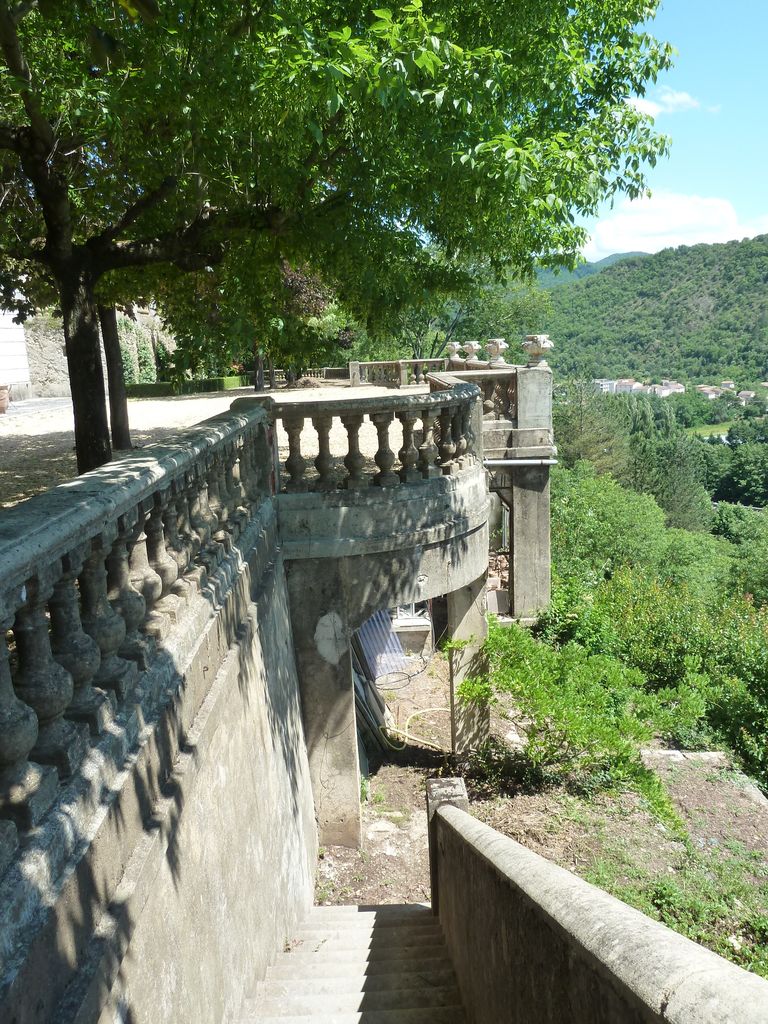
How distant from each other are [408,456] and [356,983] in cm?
428

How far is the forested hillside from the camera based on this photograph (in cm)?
12581

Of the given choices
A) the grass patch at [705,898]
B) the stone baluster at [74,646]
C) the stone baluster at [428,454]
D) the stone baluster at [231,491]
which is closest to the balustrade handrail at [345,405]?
the stone baluster at [428,454]

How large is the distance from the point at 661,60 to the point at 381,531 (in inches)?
361

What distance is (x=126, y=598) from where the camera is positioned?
3.12 metres

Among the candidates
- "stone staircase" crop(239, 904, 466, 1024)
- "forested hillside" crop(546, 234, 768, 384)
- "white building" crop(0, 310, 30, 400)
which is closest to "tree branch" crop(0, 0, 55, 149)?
"stone staircase" crop(239, 904, 466, 1024)

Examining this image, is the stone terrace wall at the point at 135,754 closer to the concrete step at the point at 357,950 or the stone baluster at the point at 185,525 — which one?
the stone baluster at the point at 185,525

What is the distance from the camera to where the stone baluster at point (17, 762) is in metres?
2.01

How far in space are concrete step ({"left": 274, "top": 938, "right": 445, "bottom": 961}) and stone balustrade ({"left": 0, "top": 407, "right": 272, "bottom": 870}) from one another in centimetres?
279

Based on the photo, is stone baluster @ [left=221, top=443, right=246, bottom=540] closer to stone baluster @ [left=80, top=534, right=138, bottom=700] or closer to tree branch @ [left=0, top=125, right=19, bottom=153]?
stone baluster @ [left=80, top=534, right=138, bottom=700]

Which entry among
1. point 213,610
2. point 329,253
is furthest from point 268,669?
point 329,253

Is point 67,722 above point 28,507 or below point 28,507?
below

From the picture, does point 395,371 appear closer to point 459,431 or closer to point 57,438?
point 57,438

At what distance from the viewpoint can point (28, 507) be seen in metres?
2.55

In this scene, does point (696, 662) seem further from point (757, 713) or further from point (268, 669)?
point (268, 669)
